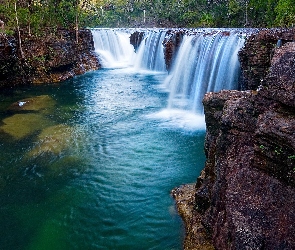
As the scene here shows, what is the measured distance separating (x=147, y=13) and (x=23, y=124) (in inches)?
2312

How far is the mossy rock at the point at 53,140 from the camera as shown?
1286 cm

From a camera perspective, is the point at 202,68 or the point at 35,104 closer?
the point at 202,68

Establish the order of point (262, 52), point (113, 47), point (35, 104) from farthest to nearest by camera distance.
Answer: point (113, 47), point (35, 104), point (262, 52)

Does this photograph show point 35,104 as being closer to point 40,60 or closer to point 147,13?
point 40,60

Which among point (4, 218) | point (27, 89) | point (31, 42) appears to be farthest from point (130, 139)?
point (31, 42)

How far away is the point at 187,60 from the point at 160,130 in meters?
7.51

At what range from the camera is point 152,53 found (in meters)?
28.2

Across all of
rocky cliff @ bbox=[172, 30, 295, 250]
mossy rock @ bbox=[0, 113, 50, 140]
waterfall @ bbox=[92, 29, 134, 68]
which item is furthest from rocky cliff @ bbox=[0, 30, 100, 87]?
rocky cliff @ bbox=[172, 30, 295, 250]

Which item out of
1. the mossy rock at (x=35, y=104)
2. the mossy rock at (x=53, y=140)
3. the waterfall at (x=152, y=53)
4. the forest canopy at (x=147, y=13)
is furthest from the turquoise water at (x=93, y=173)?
the forest canopy at (x=147, y=13)

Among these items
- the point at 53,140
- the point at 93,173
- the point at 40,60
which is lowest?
the point at 93,173

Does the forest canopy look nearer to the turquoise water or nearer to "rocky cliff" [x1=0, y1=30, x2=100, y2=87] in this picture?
"rocky cliff" [x1=0, y1=30, x2=100, y2=87]

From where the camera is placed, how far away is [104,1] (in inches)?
3041

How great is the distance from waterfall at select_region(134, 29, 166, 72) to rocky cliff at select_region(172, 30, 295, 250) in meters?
20.2

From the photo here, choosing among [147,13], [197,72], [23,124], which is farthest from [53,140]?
[147,13]
